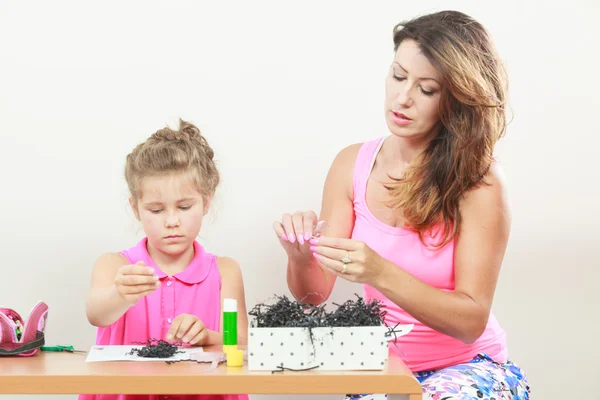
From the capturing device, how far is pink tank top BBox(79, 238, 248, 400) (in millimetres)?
2203

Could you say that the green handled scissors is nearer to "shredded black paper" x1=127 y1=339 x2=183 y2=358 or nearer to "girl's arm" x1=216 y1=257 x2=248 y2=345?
"shredded black paper" x1=127 y1=339 x2=183 y2=358

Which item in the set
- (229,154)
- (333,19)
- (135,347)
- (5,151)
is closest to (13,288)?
(5,151)

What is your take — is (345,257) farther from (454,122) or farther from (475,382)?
(454,122)

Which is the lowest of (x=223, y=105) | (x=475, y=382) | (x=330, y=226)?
(x=475, y=382)

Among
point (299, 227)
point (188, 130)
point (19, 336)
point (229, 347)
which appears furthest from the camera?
point (188, 130)

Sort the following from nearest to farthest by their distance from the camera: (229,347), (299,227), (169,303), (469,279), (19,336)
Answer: (229,347) < (19,336) < (299,227) < (469,279) < (169,303)

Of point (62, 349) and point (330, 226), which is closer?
point (62, 349)

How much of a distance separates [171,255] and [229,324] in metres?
0.54

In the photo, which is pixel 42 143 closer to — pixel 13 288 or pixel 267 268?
pixel 13 288

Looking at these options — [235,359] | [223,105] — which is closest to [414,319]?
[235,359]

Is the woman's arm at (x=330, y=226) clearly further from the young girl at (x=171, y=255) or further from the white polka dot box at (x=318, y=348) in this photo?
the white polka dot box at (x=318, y=348)

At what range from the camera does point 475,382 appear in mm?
2002

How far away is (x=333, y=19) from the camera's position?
9.32 feet

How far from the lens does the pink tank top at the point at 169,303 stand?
220 cm
